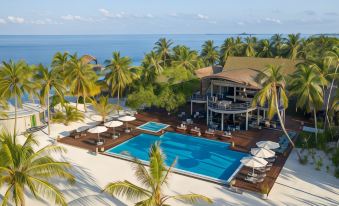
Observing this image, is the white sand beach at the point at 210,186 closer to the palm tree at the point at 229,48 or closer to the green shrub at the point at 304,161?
the green shrub at the point at 304,161

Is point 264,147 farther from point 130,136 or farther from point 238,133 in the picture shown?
point 130,136

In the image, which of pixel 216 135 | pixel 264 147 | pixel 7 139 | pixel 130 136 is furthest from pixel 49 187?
pixel 216 135

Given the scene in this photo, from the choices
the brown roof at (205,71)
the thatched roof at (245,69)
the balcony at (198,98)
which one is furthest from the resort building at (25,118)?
the brown roof at (205,71)

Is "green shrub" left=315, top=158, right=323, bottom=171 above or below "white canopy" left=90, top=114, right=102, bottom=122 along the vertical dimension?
below

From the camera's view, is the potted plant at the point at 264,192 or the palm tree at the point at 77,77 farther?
the palm tree at the point at 77,77

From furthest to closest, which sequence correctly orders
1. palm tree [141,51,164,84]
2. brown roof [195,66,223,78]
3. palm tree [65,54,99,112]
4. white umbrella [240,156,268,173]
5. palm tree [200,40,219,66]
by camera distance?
palm tree [200,40,219,66], brown roof [195,66,223,78], palm tree [141,51,164,84], palm tree [65,54,99,112], white umbrella [240,156,268,173]

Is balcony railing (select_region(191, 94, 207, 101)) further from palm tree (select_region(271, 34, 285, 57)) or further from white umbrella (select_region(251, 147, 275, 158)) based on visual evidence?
palm tree (select_region(271, 34, 285, 57))

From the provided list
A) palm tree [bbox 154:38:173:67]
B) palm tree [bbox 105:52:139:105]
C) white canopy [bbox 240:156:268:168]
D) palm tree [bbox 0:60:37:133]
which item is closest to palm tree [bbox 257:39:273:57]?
palm tree [bbox 154:38:173:67]
